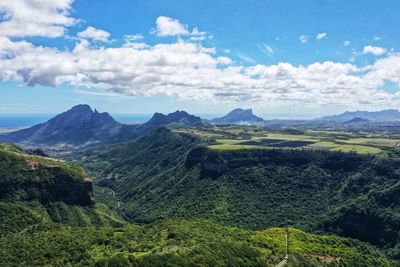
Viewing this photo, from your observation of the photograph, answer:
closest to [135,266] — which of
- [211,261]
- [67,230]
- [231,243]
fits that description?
[211,261]

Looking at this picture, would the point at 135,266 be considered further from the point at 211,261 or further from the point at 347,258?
the point at 347,258

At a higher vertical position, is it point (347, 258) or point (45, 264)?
point (45, 264)

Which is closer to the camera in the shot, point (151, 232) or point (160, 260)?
point (160, 260)

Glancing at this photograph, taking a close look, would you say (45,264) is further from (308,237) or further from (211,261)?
(308,237)

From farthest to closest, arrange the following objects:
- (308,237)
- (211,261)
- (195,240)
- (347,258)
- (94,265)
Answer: (308,237) < (347,258) < (195,240) < (211,261) < (94,265)

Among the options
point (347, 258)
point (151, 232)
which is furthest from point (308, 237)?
point (151, 232)

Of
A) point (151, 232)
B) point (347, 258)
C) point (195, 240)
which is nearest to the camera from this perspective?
point (195, 240)
